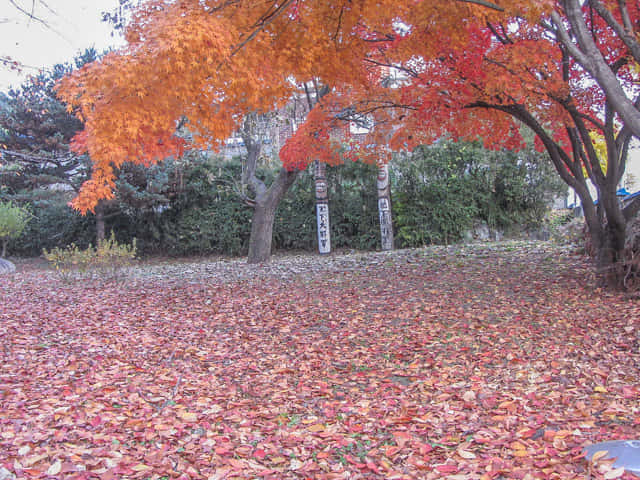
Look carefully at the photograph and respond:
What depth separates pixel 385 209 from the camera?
10844mm

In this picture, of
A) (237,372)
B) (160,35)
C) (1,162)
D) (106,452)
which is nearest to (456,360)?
(237,372)

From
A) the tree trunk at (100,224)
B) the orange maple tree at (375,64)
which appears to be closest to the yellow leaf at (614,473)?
the orange maple tree at (375,64)

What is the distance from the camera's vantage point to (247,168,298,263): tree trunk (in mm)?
9664

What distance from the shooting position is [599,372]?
3.48 m

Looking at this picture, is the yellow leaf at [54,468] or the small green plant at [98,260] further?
the small green plant at [98,260]

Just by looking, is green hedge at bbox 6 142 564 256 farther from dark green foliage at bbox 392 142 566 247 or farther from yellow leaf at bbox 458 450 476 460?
yellow leaf at bbox 458 450 476 460

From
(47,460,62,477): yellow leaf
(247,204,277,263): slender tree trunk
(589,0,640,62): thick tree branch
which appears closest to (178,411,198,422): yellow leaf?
(47,460,62,477): yellow leaf

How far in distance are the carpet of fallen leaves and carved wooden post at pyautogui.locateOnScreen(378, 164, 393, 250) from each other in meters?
4.20

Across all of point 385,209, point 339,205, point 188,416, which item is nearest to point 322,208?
point 339,205

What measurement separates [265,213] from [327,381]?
6.38 meters

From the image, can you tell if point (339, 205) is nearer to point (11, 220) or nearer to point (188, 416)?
point (11, 220)

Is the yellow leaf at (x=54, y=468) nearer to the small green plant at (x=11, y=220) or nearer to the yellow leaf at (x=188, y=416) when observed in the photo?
the yellow leaf at (x=188, y=416)

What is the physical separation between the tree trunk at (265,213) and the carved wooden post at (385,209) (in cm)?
227

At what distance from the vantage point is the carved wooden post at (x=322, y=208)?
11.1 metres
